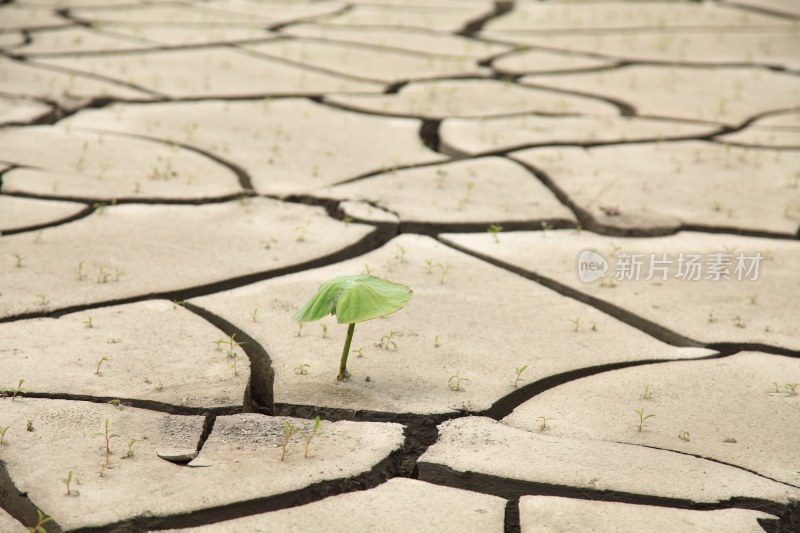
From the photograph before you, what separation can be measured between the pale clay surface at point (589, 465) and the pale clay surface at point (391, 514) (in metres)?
0.06

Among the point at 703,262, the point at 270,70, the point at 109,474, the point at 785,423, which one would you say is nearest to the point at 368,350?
the point at 109,474

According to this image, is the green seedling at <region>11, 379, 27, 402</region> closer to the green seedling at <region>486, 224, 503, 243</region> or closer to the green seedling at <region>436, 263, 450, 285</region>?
the green seedling at <region>436, 263, 450, 285</region>

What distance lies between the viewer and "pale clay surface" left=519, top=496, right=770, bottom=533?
1.38 m

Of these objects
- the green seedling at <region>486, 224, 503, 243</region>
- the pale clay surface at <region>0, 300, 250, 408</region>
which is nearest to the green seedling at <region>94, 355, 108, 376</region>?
the pale clay surface at <region>0, 300, 250, 408</region>

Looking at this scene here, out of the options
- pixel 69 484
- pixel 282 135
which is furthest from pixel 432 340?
pixel 282 135

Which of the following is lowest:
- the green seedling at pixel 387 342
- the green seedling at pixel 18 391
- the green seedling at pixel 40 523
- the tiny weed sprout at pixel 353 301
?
the green seedling at pixel 18 391

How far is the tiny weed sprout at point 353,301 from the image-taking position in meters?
1.64

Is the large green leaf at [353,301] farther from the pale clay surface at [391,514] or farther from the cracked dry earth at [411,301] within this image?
the pale clay surface at [391,514]

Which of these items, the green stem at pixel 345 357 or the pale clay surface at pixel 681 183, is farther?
the pale clay surface at pixel 681 183

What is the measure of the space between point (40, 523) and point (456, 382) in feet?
2.40

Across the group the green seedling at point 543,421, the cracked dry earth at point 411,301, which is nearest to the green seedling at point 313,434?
the cracked dry earth at point 411,301

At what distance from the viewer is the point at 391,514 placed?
1395 mm

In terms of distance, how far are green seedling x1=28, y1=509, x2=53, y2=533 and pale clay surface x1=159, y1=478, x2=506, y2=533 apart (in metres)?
0.18

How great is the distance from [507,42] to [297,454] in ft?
12.6
